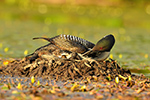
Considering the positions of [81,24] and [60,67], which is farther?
[81,24]

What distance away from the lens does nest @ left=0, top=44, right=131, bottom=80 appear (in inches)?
323

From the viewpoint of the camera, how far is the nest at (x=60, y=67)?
8.20 m

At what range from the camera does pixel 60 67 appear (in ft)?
27.1

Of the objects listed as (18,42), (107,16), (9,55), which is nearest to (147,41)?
(18,42)

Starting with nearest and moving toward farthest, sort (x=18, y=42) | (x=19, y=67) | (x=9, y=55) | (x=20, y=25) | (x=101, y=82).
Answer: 1. (x=101, y=82)
2. (x=19, y=67)
3. (x=9, y=55)
4. (x=18, y=42)
5. (x=20, y=25)

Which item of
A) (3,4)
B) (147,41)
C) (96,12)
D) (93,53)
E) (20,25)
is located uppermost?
(3,4)

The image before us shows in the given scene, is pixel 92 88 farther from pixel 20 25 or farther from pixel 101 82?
pixel 20 25

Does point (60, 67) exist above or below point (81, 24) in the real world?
below

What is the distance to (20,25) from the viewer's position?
66.1 ft

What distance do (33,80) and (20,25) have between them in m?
13.1

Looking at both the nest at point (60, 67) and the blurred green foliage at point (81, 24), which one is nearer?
the nest at point (60, 67)

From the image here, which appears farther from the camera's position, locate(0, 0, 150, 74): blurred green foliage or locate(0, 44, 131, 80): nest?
locate(0, 0, 150, 74): blurred green foliage

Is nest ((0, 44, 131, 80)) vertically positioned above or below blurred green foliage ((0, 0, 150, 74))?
below

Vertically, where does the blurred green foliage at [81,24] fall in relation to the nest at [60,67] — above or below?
above
